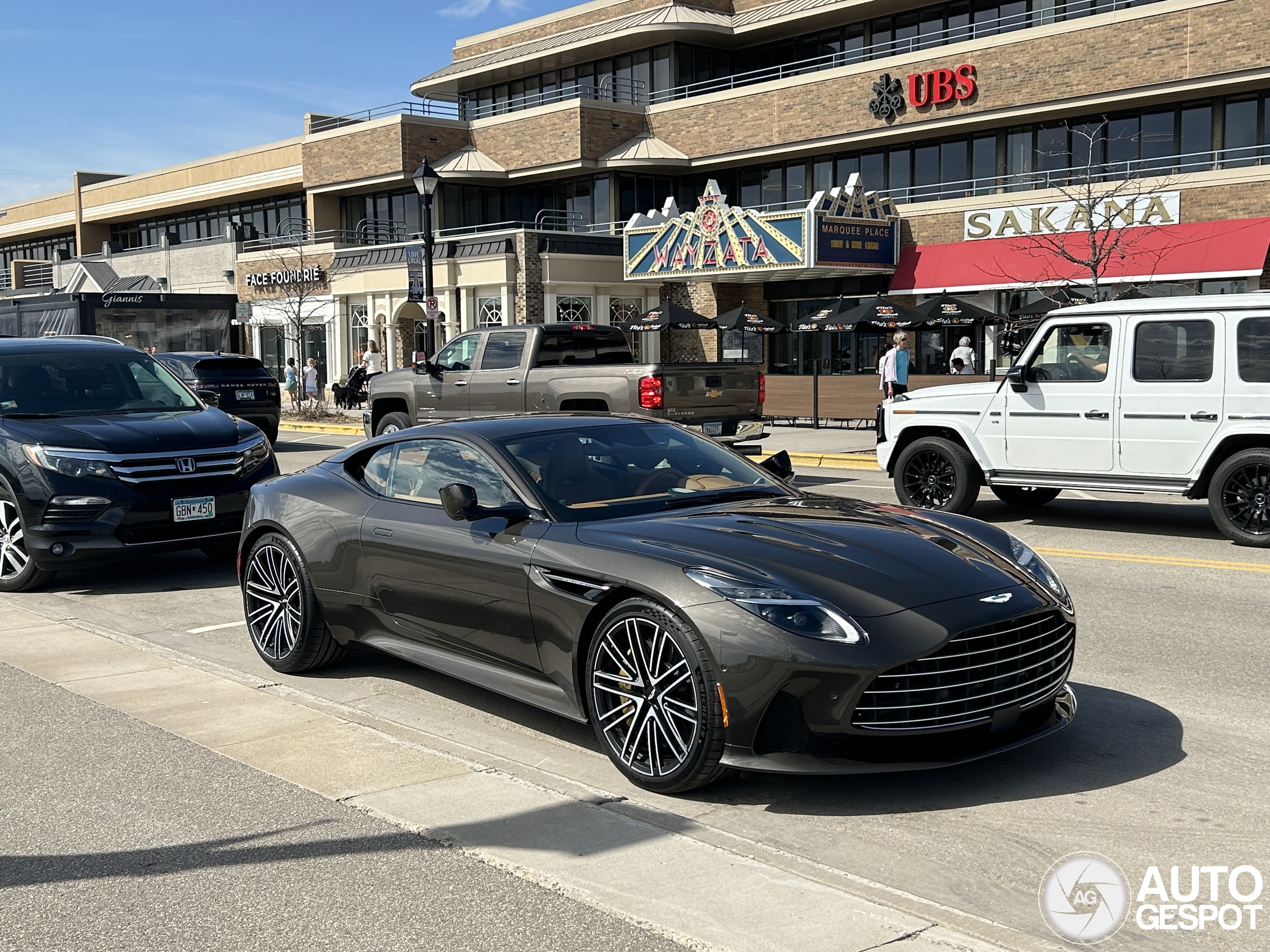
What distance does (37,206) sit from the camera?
7588 cm

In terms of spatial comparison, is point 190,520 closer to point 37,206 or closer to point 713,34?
point 713,34

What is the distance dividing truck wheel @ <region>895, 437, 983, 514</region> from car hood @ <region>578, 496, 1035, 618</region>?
271 inches

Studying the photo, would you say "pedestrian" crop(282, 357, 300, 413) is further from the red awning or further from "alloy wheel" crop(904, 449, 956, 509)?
"alloy wheel" crop(904, 449, 956, 509)

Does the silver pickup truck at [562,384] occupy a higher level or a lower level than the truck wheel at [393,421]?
higher

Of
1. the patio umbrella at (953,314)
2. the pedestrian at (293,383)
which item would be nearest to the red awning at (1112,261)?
the patio umbrella at (953,314)

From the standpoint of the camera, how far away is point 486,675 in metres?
5.86

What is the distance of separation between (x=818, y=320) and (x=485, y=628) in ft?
76.9

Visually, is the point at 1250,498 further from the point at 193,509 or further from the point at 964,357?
the point at 964,357

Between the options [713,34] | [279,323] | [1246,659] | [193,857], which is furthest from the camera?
[279,323]

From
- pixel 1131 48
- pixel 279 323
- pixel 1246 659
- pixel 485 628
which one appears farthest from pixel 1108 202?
pixel 279 323

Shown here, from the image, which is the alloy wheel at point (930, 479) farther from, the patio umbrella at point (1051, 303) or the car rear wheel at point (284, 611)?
the patio umbrella at point (1051, 303)

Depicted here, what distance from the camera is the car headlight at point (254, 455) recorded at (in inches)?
407

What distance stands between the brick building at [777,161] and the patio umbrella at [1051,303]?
0.51 metres

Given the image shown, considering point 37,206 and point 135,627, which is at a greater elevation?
point 37,206
